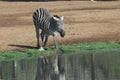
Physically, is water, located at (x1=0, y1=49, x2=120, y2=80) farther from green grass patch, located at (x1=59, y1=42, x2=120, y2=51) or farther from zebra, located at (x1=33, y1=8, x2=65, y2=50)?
zebra, located at (x1=33, y1=8, x2=65, y2=50)

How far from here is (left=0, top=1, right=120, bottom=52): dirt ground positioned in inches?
1012

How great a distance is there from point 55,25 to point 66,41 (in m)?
2.34

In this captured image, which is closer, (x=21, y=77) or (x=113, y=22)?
(x=21, y=77)

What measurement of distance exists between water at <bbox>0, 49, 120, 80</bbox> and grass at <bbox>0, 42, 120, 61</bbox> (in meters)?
0.45

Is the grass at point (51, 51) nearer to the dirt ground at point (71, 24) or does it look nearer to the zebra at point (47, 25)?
the zebra at point (47, 25)

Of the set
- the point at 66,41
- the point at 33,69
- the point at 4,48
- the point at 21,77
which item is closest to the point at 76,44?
the point at 66,41

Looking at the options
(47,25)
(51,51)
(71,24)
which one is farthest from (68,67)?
(71,24)

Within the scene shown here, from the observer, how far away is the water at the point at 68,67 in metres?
17.5

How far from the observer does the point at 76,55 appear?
22344mm

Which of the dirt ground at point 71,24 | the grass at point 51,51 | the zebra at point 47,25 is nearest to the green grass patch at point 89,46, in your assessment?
the grass at point 51,51

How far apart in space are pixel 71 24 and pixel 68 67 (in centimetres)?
1107

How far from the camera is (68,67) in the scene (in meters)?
19.2

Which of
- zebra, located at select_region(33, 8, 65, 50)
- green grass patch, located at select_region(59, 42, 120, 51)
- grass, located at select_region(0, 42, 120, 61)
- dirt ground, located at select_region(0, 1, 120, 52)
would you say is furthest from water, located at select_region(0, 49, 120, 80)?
dirt ground, located at select_region(0, 1, 120, 52)

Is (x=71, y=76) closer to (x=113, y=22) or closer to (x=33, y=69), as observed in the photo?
(x=33, y=69)
